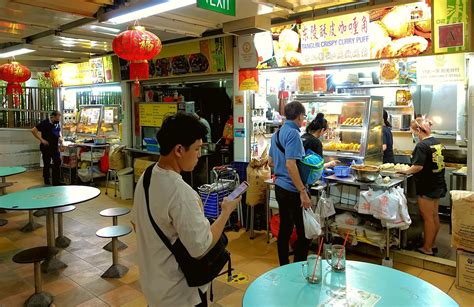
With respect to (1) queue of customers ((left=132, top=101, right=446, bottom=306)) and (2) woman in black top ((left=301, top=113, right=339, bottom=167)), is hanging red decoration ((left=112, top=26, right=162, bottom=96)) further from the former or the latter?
(1) queue of customers ((left=132, top=101, right=446, bottom=306))

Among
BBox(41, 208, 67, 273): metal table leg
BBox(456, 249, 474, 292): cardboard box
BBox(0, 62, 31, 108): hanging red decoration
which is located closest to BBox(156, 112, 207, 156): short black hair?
BBox(41, 208, 67, 273): metal table leg

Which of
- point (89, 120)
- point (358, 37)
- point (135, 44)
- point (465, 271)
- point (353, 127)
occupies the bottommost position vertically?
point (465, 271)

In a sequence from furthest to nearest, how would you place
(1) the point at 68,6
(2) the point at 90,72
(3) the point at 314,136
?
(2) the point at 90,72 → (1) the point at 68,6 → (3) the point at 314,136

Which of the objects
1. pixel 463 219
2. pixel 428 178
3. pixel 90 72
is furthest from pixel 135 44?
pixel 90 72

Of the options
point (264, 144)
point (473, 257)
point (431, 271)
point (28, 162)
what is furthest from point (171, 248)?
point (28, 162)

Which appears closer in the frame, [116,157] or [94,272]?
[94,272]

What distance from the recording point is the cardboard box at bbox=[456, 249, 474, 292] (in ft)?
13.1

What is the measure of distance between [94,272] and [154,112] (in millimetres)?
4203

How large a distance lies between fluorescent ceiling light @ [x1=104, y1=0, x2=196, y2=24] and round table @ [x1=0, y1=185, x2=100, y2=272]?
2270 millimetres

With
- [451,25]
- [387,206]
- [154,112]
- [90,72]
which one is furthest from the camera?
[90,72]

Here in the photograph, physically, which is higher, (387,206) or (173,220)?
(173,220)

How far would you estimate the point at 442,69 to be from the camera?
4.58 m

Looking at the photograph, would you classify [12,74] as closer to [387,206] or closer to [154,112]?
[154,112]

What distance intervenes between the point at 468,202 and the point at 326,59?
2522mm
